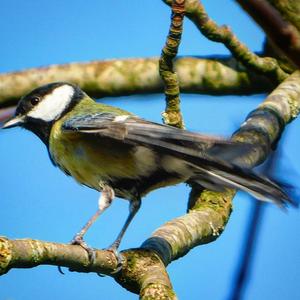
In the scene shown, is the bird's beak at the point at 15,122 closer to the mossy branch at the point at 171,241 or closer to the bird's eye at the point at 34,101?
the bird's eye at the point at 34,101

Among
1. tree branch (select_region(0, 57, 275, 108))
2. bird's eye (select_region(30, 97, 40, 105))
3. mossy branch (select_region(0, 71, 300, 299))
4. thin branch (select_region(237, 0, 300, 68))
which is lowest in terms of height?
thin branch (select_region(237, 0, 300, 68))

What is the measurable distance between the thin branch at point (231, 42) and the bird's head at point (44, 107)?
787mm

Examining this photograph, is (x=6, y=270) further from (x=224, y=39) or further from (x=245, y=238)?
(x=224, y=39)

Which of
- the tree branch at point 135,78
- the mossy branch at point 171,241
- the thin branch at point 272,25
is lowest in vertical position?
the thin branch at point 272,25

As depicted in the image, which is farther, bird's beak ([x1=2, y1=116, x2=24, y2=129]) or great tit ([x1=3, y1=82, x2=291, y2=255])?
bird's beak ([x1=2, y1=116, x2=24, y2=129])

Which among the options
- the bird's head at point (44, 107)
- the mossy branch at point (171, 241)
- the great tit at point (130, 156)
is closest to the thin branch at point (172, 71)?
the great tit at point (130, 156)

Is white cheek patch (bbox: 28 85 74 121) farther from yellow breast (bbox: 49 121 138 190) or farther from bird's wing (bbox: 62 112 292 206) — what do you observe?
bird's wing (bbox: 62 112 292 206)

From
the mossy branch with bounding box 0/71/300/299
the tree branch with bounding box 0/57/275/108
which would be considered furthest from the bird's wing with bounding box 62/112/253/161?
the tree branch with bounding box 0/57/275/108

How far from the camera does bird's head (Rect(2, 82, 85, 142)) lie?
3.40 metres

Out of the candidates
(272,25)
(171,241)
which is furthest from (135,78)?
(272,25)

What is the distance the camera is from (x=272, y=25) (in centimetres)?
70

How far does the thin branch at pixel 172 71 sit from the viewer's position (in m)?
2.15

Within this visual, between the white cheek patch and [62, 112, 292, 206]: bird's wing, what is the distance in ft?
1.64

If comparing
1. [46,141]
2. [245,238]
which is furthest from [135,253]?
[46,141]
